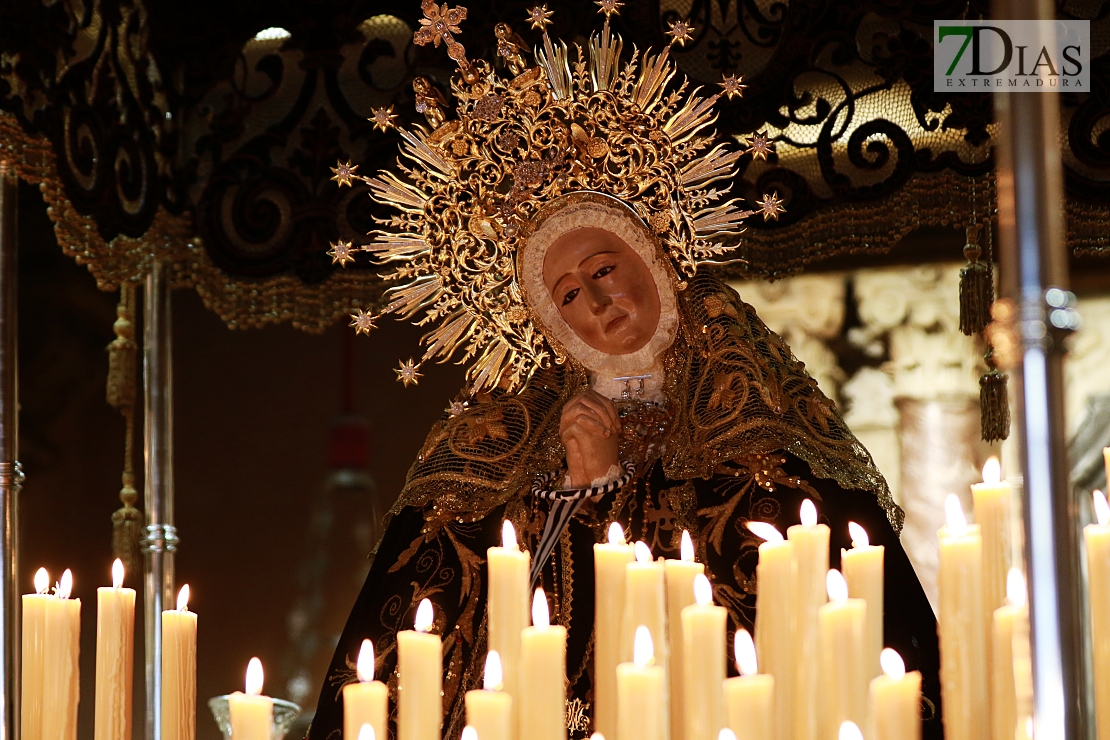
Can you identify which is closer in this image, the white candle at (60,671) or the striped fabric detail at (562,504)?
the white candle at (60,671)

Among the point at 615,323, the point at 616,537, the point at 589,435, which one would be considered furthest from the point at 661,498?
the point at 616,537

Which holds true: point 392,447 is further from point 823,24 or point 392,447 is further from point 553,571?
point 823,24

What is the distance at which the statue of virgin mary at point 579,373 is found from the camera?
→ 2746mm

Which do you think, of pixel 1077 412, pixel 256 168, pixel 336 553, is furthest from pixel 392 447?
pixel 1077 412

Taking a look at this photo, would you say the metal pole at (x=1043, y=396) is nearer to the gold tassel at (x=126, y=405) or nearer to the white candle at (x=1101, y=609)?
the white candle at (x=1101, y=609)

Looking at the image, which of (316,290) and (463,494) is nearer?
(463,494)

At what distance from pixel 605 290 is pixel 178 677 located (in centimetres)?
174

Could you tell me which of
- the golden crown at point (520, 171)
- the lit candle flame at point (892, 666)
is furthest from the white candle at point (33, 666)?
the golden crown at point (520, 171)

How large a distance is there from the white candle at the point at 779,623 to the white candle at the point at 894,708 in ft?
0.45

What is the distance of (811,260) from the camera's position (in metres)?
3.49

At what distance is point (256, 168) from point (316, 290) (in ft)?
1.28

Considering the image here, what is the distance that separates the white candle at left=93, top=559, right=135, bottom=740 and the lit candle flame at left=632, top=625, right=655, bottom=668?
595 mm

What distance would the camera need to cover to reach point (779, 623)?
44.4 inches

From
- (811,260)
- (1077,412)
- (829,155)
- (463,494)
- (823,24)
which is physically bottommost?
(463,494)
